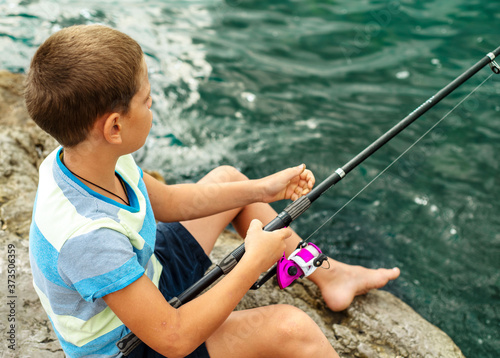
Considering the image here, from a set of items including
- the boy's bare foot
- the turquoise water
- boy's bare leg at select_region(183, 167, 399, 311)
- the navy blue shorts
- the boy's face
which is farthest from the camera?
the turquoise water

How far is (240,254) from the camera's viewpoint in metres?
1.72

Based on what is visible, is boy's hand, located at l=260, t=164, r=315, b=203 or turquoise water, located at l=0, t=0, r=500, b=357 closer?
boy's hand, located at l=260, t=164, r=315, b=203

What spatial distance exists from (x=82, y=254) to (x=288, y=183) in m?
1.12

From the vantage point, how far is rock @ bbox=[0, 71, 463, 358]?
85.0 inches

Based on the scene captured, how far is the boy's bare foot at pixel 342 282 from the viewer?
8.18 ft

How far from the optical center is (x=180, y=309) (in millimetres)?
1525

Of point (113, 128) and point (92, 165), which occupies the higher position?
point (113, 128)

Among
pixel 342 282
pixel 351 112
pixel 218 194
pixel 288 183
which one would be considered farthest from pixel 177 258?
pixel 351 112

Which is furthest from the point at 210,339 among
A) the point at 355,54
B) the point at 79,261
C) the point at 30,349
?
the point at 355,54

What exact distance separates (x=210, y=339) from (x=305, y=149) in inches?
109

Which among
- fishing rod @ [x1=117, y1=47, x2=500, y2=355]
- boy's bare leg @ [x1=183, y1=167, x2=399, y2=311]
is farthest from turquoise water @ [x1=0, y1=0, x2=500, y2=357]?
fishing rod @ [x1=117, y1=47, x2=500, y2=355]

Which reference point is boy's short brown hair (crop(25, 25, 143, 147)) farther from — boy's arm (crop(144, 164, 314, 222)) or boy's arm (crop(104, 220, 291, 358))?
boy's arm (crop(144, 164, 314, 222))

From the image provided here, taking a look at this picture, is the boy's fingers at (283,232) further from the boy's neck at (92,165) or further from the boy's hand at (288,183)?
the boy's neck at (92,165)

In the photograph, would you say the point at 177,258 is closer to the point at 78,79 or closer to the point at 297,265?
the point at 297,265
